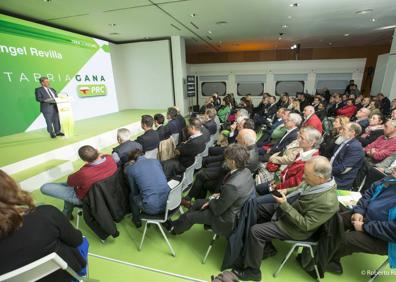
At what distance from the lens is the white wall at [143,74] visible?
9.70 metres

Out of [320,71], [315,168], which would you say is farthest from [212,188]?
[320,71]

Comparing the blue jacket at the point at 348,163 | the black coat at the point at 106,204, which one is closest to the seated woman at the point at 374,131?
the blue jacket at the point at 348,163

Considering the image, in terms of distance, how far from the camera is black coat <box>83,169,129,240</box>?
221 centimetres

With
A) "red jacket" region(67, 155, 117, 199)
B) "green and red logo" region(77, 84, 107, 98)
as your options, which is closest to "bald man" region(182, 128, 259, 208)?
"red jacket" region(67, 155, 117, 199)

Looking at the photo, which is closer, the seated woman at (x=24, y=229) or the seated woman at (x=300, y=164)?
the seated woman at (x=24, y=229)

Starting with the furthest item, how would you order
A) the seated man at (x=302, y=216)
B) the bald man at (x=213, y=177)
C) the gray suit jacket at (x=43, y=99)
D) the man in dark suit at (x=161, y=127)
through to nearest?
the gray suit jacket at (x=43, y=99) < the man in dark suit at (x=161, y=127) < the bald man at (x=213, y=177) < the seated man at (x=302, y=216)

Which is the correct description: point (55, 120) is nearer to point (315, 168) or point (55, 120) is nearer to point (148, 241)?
point (148, 241)

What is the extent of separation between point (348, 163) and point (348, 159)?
5cm

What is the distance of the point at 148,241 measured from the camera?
256 cm

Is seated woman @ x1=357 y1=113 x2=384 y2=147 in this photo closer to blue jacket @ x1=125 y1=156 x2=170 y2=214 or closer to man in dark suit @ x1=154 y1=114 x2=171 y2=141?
man in dark suit @ x1=154 y1=114 x2=171 y2=141

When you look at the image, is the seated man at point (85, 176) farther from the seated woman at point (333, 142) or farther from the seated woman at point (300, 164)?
the seated woman at point (333, 142)

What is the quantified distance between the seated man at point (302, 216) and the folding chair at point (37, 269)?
1.44m

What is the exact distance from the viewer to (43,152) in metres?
4.55

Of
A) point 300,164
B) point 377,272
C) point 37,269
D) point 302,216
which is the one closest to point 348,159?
point 300,164
